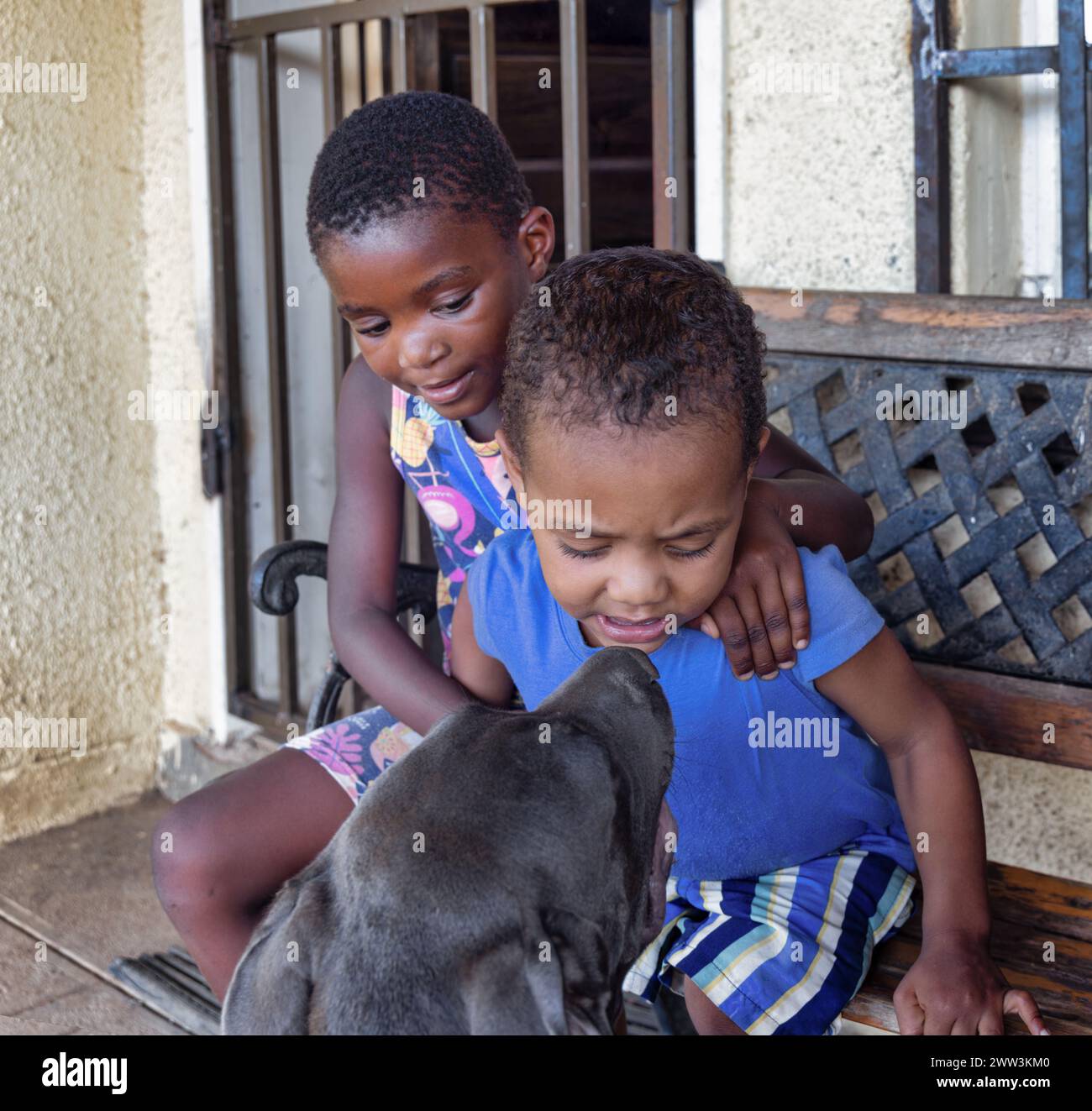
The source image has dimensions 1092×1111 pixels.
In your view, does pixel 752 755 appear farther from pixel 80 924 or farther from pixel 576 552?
pixel 80 924

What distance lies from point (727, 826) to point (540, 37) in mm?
3226

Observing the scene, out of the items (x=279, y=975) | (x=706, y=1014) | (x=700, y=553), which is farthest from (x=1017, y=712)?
(x=279, y=975)

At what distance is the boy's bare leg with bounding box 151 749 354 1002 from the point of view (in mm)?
2348

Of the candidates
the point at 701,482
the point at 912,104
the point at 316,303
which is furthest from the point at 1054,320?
the point at 316,303

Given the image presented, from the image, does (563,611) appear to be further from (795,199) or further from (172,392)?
(172,392)

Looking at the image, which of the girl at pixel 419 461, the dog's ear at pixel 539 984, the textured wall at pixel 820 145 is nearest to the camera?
the dog's ear at pixel 539 984

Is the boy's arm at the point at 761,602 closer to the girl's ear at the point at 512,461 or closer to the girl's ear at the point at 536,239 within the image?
the girl's ear at the point at 512,461

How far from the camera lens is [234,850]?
2359mm

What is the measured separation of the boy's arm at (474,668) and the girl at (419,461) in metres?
0.03

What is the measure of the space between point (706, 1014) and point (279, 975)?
2.86 feet

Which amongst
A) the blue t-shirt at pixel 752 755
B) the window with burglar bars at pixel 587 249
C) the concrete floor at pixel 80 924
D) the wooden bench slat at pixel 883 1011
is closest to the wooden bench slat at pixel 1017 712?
the window with burglar bars at pixel 587 249

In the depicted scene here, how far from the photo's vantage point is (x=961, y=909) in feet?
6.53

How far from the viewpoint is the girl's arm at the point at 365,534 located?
8.72 feet

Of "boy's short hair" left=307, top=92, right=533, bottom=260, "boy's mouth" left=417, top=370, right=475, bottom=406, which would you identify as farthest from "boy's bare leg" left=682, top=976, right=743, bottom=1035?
"boy's short hair" left=307, top=92, right=533, bottom=260
